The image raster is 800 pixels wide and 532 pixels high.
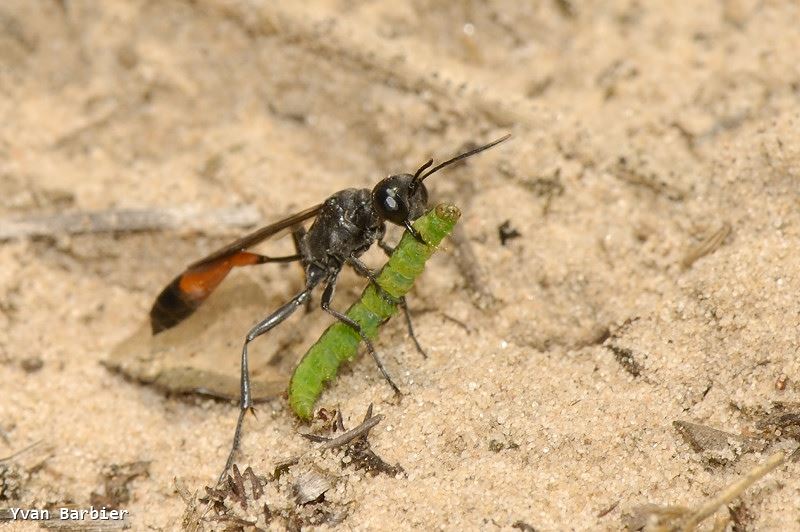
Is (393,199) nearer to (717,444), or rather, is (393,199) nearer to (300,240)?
(300,240)

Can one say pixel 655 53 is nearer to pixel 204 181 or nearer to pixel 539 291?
pixel 539 291

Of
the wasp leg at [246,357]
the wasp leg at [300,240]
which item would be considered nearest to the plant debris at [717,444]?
the wasp leg at [246,357]

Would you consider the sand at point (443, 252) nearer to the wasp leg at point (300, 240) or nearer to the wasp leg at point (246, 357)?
the wasp leg at point (246, 357)

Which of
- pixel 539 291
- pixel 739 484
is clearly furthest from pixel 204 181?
pixel 739 484

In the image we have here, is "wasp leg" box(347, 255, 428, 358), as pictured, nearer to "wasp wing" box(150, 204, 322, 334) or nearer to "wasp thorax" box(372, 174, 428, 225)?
"wasp thorax" box(372, 174, 428, 225)

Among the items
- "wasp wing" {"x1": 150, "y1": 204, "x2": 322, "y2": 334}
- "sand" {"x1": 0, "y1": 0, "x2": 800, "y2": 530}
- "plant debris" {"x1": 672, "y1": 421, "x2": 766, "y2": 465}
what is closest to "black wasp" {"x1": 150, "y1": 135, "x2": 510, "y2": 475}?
"wasp wing" {"x1": 150, "y1": 204, "x2": 322, "y2": 334}

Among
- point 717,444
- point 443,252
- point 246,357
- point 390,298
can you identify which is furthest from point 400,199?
point 717,444
